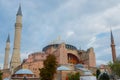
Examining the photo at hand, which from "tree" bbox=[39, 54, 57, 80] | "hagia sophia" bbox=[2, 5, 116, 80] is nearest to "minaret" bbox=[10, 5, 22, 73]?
"hagia sophia" bbox=[2, 5, 116, 80]

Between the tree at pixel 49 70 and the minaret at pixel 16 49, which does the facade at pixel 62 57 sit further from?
the tree at pixel 49 70

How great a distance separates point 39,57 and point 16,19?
798 cm

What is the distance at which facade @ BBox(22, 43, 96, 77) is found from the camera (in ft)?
107

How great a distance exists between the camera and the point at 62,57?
32.8m

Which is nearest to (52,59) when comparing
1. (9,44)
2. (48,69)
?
(48,69)

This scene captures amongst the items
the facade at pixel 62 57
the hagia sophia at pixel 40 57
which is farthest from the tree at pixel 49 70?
the facade at pixel 62 57

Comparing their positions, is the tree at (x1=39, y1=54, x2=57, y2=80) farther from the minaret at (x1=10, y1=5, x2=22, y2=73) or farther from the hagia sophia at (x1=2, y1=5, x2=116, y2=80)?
the minaret at (x1=10, y1=5, x2=22, y2=73)

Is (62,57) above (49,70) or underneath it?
above

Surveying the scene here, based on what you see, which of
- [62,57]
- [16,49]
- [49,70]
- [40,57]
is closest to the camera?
[49,70]

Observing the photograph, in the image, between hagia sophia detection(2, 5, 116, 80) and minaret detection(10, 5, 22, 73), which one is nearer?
hagia sophia detection(2, 5, 116, 80)

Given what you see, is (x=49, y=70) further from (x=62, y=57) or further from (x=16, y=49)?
(x=16, y=49)

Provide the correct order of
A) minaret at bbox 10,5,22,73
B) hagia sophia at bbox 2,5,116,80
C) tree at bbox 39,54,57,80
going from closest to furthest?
1. tree at bbox 39,54,57,80
2. hagia sophia at bbox 2,5,116,80
3. minaret at bbox 10,5,22,73

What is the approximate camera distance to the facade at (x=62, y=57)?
32625mm

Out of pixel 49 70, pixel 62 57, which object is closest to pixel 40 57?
pixel 62 57
